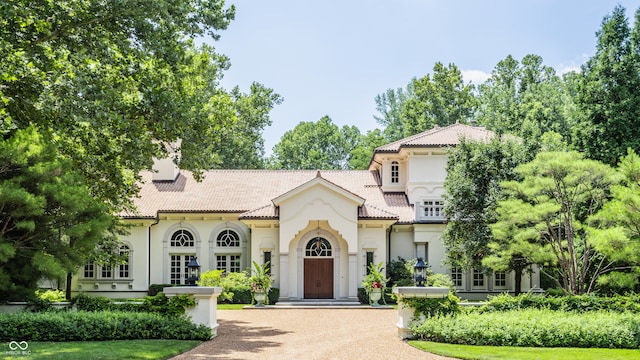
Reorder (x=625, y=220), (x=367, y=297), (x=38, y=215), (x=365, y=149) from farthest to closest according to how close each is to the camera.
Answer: (x=365, y=149) → (x=367, y=297) → (x=625, y=220) → (x=38, y=215)

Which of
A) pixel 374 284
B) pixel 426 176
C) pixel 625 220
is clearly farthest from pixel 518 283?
pixel 625 220

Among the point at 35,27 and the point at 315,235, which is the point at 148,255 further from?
the point at 35,27

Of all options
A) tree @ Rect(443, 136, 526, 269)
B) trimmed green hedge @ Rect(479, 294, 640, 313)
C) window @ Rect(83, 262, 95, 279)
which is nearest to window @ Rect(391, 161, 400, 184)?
tree @ Rect(443, 136, 526, 269)

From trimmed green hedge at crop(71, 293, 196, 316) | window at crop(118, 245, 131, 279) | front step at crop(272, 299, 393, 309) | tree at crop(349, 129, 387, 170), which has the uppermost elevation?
tree at crop(349, 129, 387, 170)

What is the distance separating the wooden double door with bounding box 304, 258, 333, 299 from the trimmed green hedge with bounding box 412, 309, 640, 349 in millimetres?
15249

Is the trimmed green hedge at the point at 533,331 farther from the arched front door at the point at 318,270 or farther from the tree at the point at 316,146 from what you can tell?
the tree at the point at 316,146

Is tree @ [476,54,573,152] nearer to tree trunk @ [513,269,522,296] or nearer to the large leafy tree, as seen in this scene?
tree trunk @ [513,269,522,296]

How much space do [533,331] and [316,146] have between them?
50.3 metres

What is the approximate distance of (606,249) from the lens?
19109 mm

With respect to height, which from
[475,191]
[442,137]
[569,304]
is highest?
[442,137]

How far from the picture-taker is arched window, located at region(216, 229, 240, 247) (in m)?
35.2

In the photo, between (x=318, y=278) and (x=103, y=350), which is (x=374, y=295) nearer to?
(x=318, y=278)

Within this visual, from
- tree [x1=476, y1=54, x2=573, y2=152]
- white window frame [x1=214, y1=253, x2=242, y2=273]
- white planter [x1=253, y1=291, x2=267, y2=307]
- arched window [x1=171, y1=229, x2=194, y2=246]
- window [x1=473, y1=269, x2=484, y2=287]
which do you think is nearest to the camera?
white planter [x1=253, y1=291, x2=267, y2=307]

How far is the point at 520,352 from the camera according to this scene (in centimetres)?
1520
